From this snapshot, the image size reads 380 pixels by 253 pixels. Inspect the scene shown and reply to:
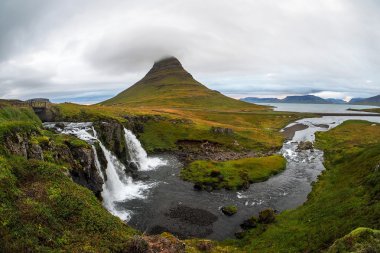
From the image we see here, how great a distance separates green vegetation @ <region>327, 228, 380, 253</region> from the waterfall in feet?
218

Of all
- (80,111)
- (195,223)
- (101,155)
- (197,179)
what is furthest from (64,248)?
(80,111)

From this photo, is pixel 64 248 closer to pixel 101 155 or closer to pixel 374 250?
pixel 374 250

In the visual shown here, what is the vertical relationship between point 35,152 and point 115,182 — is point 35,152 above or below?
above

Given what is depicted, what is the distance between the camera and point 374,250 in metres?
20.9

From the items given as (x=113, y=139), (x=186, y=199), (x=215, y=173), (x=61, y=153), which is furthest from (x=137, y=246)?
(x=113, y=139)

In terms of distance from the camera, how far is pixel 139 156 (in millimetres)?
96125

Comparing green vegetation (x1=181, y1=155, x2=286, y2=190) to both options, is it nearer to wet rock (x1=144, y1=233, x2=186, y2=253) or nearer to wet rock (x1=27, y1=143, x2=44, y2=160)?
wet rock (x1=27, y1=143, x2=44, y2=160)

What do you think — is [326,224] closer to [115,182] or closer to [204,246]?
[204,246]

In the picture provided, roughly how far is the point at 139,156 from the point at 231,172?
34.0 metres

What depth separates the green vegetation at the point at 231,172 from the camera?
69250 millimetres

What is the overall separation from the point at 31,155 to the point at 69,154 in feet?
38.9

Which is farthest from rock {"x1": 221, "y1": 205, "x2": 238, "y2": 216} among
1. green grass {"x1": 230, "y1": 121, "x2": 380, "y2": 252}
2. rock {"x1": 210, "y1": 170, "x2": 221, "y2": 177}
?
rock {"x1": 210, "y1": 170, "x2": 221, "y2": 177}

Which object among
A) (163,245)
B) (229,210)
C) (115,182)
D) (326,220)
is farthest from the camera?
(115,182)

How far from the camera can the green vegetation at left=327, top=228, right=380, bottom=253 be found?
72.8ft
